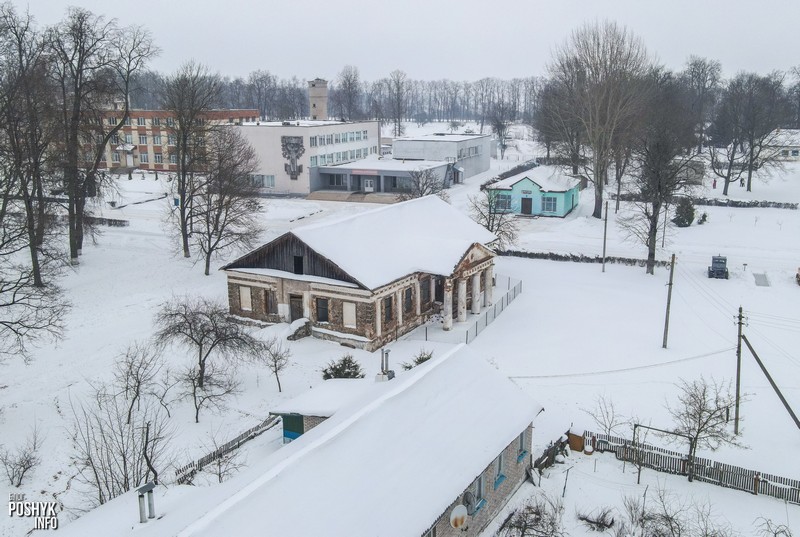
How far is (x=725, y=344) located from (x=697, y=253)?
18787 mm

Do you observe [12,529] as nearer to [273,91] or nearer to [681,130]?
[681,130]

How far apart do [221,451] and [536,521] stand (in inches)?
360

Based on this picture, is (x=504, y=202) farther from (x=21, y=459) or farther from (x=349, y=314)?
(x=21, y=459)

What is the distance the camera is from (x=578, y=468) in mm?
21422

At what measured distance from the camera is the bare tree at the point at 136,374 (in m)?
23.2

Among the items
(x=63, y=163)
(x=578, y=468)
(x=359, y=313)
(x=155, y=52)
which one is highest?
(x=155, y=52)

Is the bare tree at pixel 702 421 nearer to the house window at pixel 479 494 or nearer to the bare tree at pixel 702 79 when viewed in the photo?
the house window at pixel 479 494

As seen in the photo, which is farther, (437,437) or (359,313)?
(359,313)

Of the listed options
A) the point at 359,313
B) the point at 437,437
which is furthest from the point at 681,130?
the point at 437,437

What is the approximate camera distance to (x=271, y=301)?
33.4 meters

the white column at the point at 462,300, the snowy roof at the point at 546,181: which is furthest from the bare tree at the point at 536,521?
the snowy roof at the point at 546,181

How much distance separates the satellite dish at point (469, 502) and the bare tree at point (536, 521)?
1.27 m

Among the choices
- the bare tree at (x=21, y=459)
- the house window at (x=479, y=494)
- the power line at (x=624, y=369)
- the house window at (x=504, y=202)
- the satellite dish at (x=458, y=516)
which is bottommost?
the power line at (x=624, y=369)

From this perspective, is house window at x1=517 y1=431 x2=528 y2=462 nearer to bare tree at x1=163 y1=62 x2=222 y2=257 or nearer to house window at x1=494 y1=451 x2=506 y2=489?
house window at x1=494 y1=451 x2=506 y2=489
